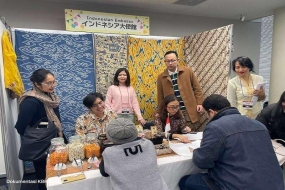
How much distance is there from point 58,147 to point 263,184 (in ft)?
A: 4.09

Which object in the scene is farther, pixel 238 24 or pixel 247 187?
pixel 238 24

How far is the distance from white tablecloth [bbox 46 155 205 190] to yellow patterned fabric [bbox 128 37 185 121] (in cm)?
176

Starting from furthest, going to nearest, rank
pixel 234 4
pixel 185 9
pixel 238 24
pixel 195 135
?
pixel 238 24 → pixel 185 9 → pixel 234 4 → pixel 195 135

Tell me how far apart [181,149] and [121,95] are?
4.06 ft

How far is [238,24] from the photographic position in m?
4.33

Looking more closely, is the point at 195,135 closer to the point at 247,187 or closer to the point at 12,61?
the point at 247,187

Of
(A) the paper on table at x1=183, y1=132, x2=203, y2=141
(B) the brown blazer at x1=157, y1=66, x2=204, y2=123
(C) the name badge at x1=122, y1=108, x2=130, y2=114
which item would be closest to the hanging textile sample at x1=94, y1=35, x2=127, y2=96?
(C) the name badge at x1=122, y1=108, x2=130, y2=114

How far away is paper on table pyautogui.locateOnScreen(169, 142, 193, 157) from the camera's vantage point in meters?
1.52

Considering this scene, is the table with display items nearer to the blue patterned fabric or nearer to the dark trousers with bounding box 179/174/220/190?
the dark trousers with bounding box 179/174/220/190

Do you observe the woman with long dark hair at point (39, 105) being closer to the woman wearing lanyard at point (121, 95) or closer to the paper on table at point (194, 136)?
the woman wearing lanyard at point (121, 95)

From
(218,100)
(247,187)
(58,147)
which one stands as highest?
(218,100)

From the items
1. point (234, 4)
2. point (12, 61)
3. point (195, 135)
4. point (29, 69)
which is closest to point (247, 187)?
point (195, 135)

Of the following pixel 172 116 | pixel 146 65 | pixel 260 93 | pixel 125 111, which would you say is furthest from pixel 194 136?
pixel 146 65

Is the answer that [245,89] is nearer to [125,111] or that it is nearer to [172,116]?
[172,116]
